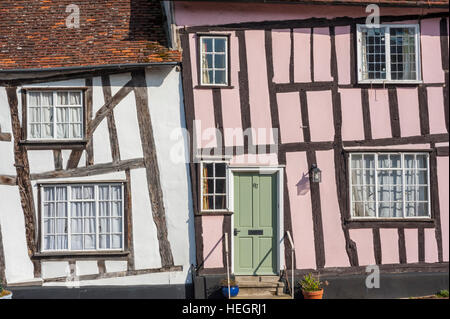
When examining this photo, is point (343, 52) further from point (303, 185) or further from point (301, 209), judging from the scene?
point (301, 209)

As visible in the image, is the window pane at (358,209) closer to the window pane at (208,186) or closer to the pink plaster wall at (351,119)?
the pink plaster wall at (351,119)

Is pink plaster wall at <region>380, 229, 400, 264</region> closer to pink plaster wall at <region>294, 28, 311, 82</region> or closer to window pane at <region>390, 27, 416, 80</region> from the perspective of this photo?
window pane at <region>390, 27, 416, 80</region>

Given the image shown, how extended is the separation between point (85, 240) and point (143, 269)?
1.43 metres

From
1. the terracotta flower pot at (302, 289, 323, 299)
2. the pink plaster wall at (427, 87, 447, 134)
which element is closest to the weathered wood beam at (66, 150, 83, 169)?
the terracotta flower pot at (302, 289, 323, 299)

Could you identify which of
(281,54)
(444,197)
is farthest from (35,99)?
(444,197)

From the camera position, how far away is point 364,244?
13984 mm

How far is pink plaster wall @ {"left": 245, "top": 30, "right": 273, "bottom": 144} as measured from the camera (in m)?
13.9

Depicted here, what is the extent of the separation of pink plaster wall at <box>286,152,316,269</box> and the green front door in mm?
411

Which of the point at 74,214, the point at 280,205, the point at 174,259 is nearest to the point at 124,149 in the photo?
the point at 74,214

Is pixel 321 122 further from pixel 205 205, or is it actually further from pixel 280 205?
pixel 205 205

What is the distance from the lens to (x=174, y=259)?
13.8 meters

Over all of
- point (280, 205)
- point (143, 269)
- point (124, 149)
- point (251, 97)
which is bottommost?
point (143, 269)

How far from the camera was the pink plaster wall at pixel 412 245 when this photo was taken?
14.1 meters

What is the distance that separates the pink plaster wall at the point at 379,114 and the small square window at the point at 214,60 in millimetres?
3314
